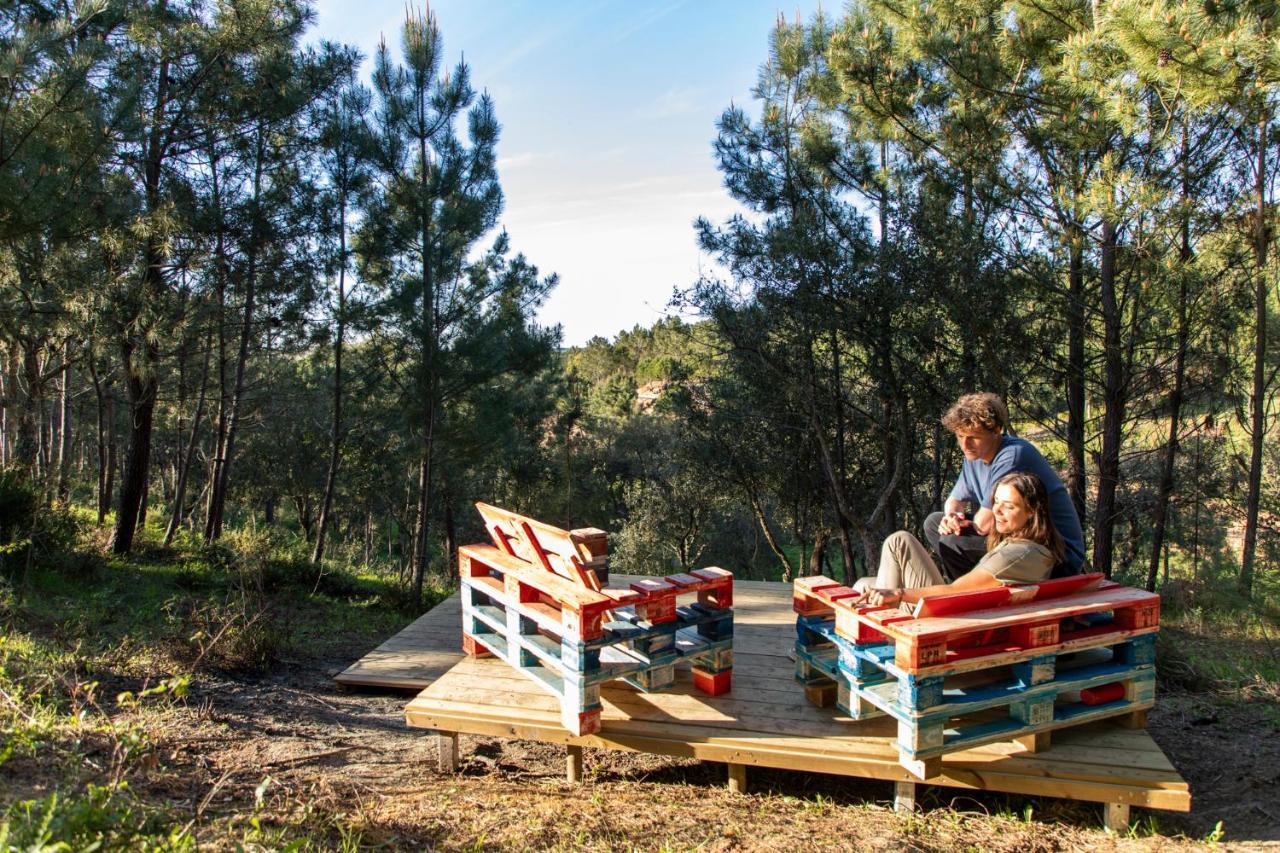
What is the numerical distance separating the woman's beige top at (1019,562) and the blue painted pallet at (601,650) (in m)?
1.23

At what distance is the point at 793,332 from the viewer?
338 inches

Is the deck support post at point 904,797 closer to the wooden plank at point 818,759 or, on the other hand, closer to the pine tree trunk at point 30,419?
the wooden plank at point 818,759

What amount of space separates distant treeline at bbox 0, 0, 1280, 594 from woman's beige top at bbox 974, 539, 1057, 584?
3092 mm

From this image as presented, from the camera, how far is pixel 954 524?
380cm

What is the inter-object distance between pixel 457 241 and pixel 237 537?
4726mm

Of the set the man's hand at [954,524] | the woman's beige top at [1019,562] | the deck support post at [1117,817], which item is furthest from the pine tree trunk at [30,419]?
the deck support post at [1117,817]

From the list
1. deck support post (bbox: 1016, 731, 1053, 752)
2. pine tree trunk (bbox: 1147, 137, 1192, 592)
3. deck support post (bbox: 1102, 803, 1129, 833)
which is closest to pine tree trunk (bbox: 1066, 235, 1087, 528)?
pine tree trunk (bbox: 1147, 137, 1192, 592)

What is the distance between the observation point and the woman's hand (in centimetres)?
329

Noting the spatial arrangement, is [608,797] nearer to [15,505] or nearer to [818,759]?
[818,759]

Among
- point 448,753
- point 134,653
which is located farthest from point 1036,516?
point 134,653

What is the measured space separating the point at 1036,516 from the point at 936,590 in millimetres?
529

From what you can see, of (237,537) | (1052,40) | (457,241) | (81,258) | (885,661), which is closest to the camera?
(885,661)

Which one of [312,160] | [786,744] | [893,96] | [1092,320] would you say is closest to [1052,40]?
[893,96]

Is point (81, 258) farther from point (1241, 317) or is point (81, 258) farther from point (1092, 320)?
point (1241, 317)
